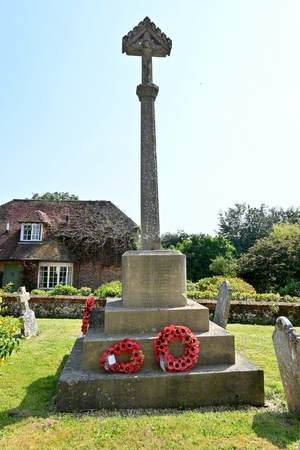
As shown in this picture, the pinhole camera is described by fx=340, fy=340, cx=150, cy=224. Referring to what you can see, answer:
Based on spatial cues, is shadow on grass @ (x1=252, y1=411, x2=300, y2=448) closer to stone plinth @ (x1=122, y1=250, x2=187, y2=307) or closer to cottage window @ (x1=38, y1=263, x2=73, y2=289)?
stone plinth @ (x1=122, y1=250, x2=187, y2=307)

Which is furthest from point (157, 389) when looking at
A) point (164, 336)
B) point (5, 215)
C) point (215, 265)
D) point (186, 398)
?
point (5, 215)

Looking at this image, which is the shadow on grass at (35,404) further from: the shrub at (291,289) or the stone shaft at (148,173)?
the shrub at (291,289)

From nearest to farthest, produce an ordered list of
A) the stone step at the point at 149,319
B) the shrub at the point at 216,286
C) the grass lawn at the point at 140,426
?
the grass lawn at the point at 140,426
the stone step at the point at 149,319
the shrub at the point at 216,286

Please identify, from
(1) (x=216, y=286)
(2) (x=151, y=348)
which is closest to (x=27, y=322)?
(2) (x=151, y=348)

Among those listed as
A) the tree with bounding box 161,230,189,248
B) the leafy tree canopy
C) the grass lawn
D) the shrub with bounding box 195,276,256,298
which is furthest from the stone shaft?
the tree with bounding box 161,230,189,248

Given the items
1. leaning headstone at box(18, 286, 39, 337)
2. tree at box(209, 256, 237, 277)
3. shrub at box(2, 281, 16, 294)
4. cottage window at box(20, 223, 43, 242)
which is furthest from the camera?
tree at box(209, 256, 237, 277)

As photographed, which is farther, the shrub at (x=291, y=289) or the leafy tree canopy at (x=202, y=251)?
the leafy tree canopy at (x=202, y=251)

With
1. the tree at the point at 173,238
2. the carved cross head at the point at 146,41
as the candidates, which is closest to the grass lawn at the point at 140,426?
the carved cross head at the point at 146,41

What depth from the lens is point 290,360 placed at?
429cm

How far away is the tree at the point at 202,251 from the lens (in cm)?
3409

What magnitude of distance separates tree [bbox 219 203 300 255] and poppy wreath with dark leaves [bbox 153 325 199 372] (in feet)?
159

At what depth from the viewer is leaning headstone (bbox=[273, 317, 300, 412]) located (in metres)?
4.19

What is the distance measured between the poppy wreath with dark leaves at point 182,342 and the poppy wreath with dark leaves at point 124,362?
31 centimetres

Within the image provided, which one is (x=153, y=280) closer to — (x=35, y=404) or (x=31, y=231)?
(x=35, y=404)
